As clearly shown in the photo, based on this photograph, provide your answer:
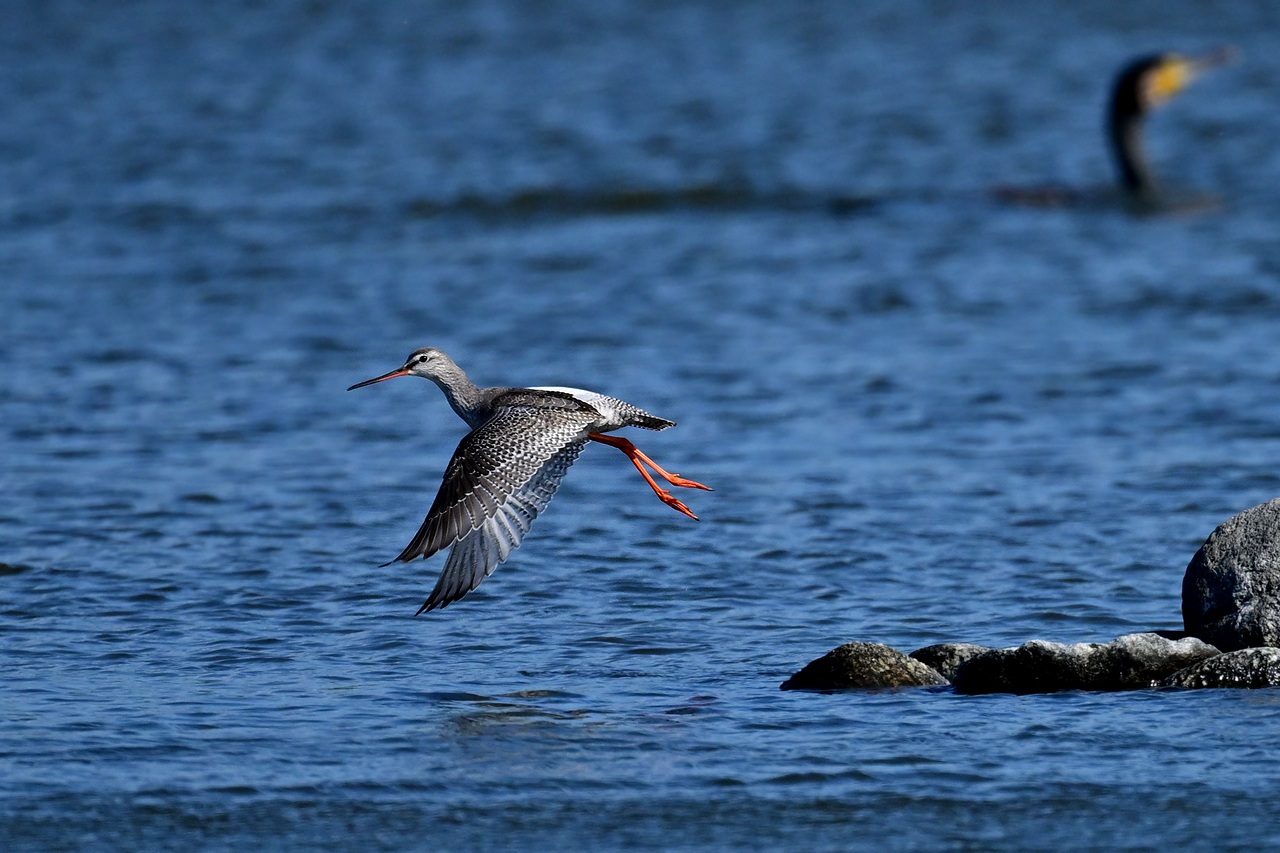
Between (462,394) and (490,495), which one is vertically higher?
(462,394)

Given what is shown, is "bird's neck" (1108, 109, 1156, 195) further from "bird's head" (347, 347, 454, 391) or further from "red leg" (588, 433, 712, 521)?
"bird's head" (347, 347, 454, 391)

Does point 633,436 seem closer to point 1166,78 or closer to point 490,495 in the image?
point 490,495

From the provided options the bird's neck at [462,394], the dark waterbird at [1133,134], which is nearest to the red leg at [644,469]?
the bird's neck at [462,394]

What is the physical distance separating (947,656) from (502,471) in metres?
1.98

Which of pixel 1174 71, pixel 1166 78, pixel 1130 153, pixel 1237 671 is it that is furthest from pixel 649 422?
pixel 1174 71

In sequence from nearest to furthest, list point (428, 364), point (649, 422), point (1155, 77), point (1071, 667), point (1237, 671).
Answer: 1. point (1237, 671)
2. point (1071, 667)
3. point (649, 422)
4. point (428, 364)
5. point (1155, 77)

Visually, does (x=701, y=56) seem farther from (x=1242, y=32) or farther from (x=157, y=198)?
(x=157, y=198)

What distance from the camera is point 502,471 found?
8.24m

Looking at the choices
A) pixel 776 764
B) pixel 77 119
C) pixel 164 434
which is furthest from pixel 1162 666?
pixel 77 119

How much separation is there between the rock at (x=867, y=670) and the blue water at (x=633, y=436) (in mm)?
196

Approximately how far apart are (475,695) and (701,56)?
23307 mm

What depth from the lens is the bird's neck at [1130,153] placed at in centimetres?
2047

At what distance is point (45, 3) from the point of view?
33.2 meters

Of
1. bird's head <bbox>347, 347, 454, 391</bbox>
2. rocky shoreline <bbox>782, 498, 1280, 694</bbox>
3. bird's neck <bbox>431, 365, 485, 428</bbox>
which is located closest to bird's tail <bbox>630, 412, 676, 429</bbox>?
bird's neck <bbox>431, 365, 485, 428</bbox>
